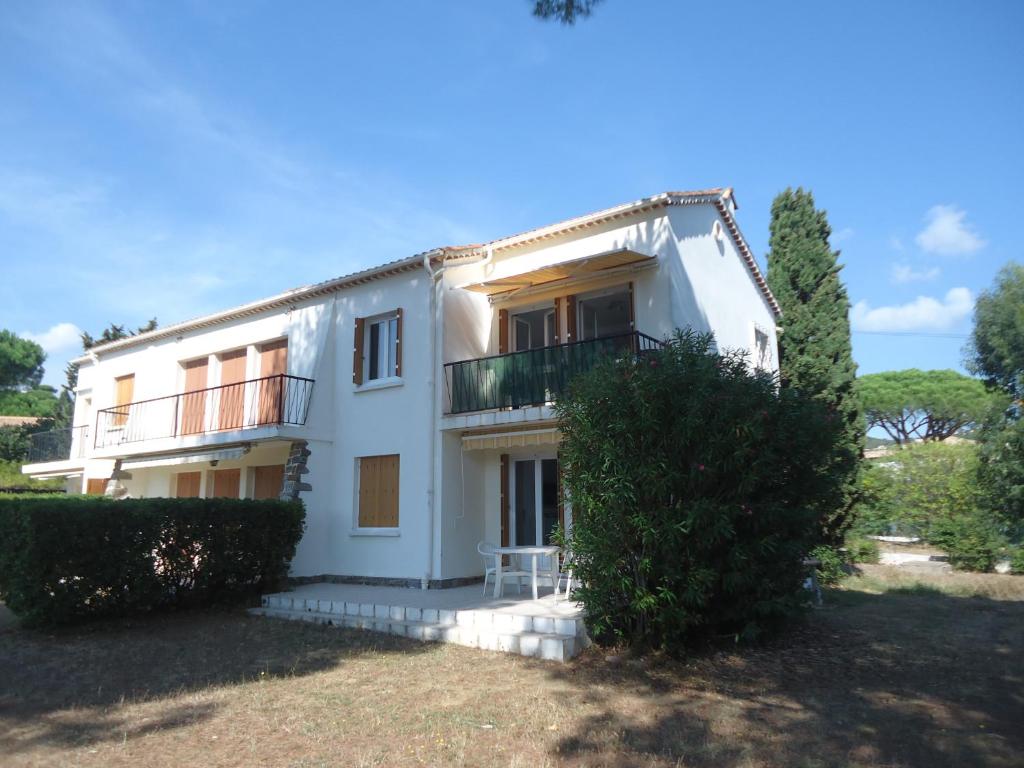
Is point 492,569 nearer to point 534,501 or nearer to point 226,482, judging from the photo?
point 534,501

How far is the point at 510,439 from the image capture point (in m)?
13.7

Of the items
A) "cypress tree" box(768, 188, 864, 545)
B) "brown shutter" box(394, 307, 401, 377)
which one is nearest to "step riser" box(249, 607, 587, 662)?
"brown shutter" box(394, 307, 401, 377)

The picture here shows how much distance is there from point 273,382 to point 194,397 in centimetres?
A: 421

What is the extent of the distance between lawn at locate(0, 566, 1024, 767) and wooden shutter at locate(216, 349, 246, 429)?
7.50 meters

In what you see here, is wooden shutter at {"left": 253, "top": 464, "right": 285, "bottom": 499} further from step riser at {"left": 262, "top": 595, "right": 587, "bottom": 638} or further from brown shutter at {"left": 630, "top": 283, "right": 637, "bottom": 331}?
brown shutter at {"left": 630, "top": 283, "right": 637, "bottom": 331}

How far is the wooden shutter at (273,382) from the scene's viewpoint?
15.4 m

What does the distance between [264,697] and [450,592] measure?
5837 millimetres

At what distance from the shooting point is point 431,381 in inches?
572

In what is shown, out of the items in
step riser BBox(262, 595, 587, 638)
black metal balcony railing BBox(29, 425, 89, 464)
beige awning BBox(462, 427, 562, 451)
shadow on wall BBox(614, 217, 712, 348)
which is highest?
shadow on wall BBox(614, 217, 712, 348)

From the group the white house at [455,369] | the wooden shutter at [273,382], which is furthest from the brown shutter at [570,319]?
the wooden shutter at [273,382]

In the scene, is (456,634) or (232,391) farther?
(232,391)

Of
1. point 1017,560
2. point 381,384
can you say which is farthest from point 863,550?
point 381,384

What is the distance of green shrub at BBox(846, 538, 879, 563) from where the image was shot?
59.8ft

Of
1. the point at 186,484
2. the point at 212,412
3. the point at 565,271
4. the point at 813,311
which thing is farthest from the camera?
the point at 186,484
